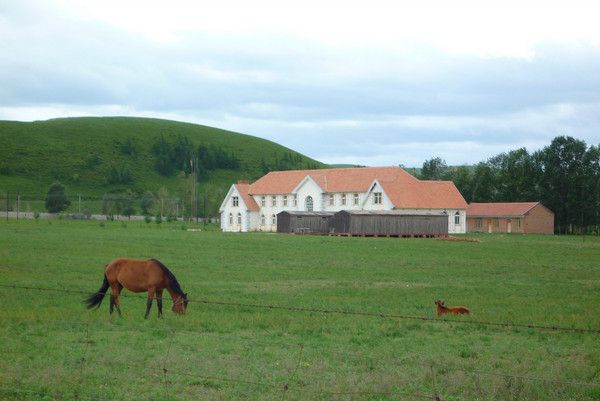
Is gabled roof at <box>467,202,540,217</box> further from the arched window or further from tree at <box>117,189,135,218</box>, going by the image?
tree at <box>117,189,135,218</box>

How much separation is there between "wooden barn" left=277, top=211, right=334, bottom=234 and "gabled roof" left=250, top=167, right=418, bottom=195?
37.0 ft

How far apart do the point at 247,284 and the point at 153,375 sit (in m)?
16.4

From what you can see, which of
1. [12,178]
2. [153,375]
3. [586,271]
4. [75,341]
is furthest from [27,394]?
[12,178]

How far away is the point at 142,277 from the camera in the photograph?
19484 mm

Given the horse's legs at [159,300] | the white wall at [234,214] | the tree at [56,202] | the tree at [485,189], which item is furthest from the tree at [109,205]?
the horse's legs at [159,300]

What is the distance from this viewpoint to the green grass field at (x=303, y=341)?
1198 cm

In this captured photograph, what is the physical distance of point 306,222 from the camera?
91812 millimetres

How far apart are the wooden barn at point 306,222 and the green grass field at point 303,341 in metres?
55.9

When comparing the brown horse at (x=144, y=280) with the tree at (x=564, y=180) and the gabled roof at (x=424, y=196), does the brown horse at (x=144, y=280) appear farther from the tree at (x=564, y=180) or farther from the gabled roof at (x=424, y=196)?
the tree at (x=564, y=180)

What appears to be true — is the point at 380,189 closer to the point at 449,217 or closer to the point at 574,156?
the point at 449,217

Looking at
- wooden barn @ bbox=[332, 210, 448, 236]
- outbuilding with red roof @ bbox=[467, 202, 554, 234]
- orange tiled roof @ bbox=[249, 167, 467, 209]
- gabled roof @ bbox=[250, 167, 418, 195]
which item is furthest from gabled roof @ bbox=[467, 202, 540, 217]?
wooden barn @ bbox=[332, 210, 448, 236]

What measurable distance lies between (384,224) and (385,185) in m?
11.7

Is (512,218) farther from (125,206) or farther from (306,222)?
(125,206)

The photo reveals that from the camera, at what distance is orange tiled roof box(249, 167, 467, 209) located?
9662 centimetres
